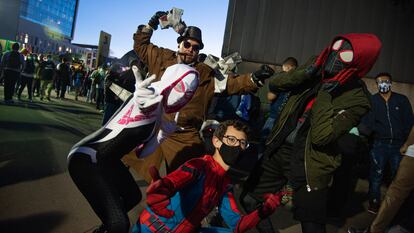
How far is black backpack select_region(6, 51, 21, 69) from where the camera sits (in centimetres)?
917

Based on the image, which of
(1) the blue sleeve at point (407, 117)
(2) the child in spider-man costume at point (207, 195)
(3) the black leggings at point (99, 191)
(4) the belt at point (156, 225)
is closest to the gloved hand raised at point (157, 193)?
(2) the child in spider-man costume at point (207, 195)

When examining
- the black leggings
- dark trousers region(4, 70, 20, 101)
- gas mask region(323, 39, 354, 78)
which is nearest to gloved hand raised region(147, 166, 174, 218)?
the black leggings

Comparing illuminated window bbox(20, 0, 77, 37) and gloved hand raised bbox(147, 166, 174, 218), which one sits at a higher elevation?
illuminated window bbox(20, 0, 77, 37)

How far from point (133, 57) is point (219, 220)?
10.2 ft

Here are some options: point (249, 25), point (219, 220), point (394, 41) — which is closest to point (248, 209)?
point (219, 220)

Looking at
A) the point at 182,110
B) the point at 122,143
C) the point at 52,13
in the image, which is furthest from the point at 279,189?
the point at 52,13

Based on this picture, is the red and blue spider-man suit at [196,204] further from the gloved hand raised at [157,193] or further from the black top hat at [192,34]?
the black top hat at [192,34]

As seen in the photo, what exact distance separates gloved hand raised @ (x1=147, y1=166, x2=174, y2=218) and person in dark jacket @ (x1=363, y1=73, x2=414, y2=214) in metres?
4.13

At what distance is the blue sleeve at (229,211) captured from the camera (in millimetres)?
2104

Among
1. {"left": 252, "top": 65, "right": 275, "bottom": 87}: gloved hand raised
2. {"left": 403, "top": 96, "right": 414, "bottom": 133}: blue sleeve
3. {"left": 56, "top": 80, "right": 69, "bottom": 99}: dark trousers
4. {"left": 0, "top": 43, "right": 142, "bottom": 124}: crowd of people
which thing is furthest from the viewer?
{"left": 56, "top": 80, "right": 69, "bottom": 99}: dark trousers

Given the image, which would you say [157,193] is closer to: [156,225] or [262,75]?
[156,225]

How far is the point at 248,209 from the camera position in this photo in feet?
8.77

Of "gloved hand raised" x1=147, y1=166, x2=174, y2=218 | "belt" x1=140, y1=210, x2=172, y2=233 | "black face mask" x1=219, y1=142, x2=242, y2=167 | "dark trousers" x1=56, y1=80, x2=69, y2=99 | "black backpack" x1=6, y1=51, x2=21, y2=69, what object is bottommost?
"belt" x1=140, y1=210, x2=172, y2=233

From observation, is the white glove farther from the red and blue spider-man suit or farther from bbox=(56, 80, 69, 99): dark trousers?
bbox=(56, 80, 69, 99): dark trousers
